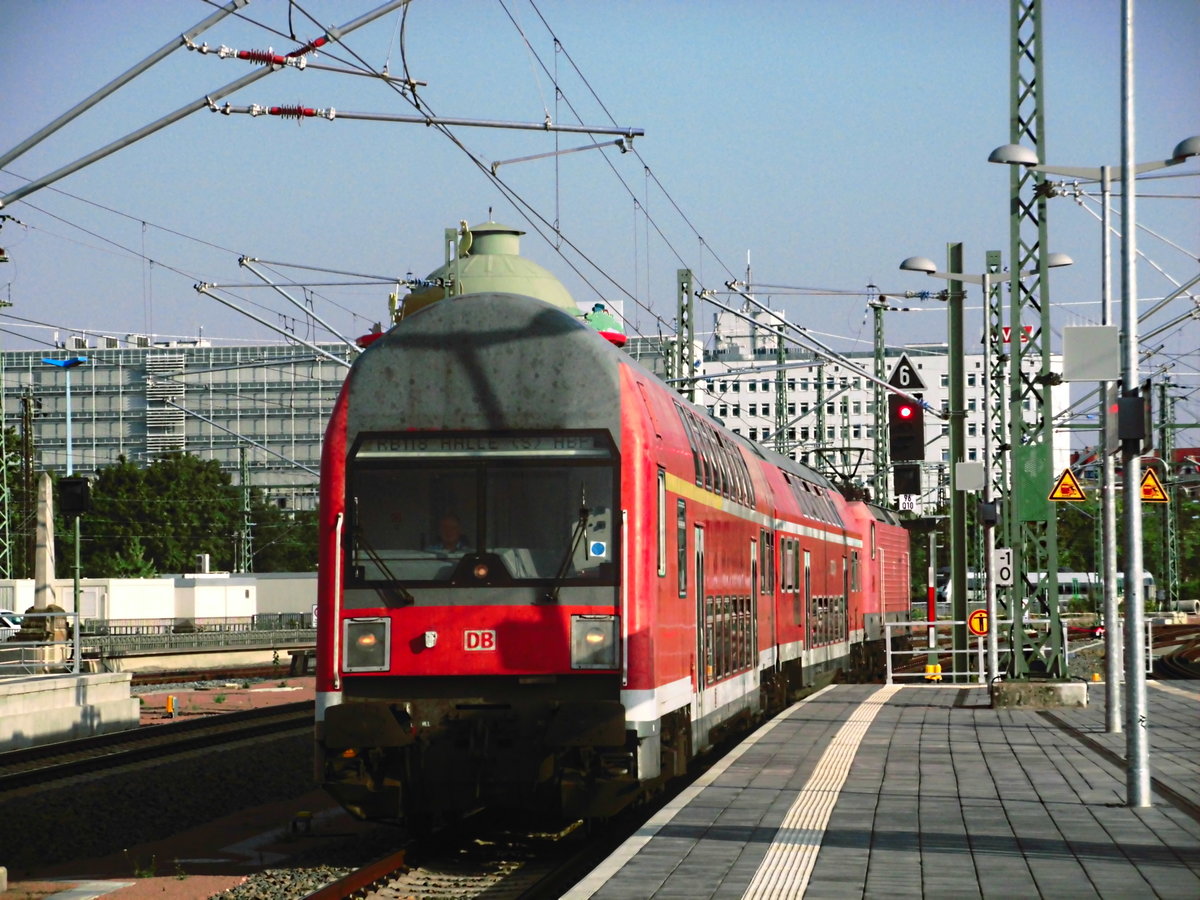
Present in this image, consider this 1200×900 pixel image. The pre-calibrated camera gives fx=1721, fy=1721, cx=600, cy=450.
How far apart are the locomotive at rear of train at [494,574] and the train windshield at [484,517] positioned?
12mm

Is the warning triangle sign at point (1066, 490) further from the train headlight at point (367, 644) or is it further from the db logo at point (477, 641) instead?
the train headlight at point (367, 644)

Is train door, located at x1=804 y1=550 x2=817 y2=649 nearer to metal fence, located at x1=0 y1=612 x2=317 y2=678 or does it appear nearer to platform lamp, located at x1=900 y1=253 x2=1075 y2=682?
platform lamp, located at x1=900 y1=253 x2=1075 y2=682

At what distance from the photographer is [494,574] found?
1205 cm

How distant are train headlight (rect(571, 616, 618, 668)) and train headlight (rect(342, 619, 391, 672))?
130 cm

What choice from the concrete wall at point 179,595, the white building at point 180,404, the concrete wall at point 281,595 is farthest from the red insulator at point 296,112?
the white building at point 180,404

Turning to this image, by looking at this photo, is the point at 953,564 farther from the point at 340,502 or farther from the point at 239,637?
the point at 239,637

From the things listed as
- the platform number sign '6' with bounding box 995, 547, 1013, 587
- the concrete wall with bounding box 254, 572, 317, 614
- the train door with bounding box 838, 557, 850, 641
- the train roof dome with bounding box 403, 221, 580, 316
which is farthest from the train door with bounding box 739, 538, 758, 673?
the concrete wall with bounding box 254, 572, 317, 614

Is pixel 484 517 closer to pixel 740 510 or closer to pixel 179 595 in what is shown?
pixel 740 510

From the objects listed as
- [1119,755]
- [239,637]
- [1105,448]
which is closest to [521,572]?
[1105,448]

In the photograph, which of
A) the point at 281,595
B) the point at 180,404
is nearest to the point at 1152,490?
the point at 281,595

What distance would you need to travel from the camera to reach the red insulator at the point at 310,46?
14781mm

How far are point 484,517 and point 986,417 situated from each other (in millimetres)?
17155

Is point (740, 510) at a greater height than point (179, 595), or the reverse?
point (740, 510)

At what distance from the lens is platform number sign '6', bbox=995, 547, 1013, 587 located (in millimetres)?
23969
